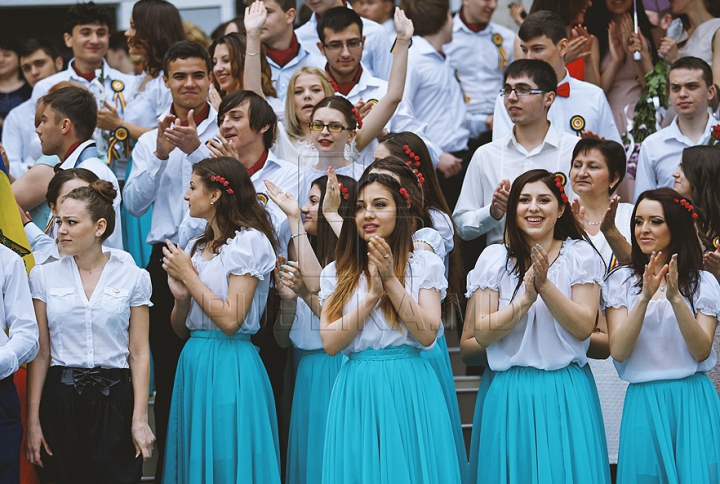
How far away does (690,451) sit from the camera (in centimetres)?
456

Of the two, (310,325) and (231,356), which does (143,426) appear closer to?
(231,356)

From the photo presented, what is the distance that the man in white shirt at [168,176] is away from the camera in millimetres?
5656

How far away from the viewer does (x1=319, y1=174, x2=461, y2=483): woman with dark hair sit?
14.4 ft

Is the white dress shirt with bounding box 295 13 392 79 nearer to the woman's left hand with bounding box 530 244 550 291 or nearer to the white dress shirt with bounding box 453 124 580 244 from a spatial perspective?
the white dress shirt with bounding box 453 124 580 244

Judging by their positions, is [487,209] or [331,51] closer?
[487,209]

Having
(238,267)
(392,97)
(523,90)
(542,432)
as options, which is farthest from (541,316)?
(392,97)

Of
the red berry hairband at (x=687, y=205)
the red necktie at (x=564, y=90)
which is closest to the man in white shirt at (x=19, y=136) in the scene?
the red necktie at (x=564, y=90)

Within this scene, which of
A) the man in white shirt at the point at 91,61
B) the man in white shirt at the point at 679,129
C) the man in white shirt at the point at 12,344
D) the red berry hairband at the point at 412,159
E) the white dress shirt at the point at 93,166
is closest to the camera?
the man in white shirt at the point at 12,344

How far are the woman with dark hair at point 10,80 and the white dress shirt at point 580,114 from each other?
4130 millimetres

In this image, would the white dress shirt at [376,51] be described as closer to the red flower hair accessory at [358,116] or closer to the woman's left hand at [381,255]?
the red flower hair accessory at [358,116]

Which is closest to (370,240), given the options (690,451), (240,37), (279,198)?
(279,198)

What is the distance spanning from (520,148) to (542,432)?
6.78ft

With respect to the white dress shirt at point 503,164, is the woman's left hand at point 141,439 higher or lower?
lower

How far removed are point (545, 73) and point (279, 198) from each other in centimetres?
197
